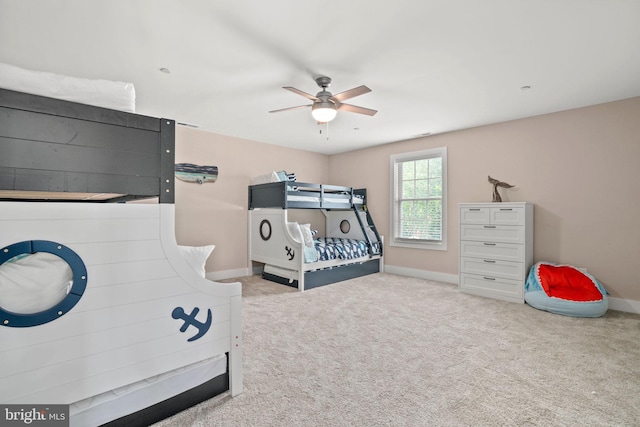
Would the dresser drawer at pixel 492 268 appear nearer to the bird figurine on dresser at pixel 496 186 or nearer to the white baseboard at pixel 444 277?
the white baseboard at pixel 444 277

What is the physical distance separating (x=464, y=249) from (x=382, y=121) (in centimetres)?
205

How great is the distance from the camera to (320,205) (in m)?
4.55

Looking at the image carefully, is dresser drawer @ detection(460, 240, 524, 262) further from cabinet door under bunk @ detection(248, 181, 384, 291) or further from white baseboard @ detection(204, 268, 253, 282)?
white baseboard @ detection(204, 268, 253, 282)

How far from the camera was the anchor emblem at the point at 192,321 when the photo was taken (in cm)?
141

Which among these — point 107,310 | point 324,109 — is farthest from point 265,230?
point 107,310

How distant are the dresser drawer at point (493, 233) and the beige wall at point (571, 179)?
0.49 m

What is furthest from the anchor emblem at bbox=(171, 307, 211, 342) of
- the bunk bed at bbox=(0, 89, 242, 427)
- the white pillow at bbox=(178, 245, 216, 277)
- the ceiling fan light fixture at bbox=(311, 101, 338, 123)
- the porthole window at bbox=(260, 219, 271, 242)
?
the porthole window at bbox=(260, 219, 271, 242)

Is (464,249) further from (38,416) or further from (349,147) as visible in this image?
(38,416)

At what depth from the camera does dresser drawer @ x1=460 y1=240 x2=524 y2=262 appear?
3.42m

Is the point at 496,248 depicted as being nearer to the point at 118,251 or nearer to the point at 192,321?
the point at 192,321

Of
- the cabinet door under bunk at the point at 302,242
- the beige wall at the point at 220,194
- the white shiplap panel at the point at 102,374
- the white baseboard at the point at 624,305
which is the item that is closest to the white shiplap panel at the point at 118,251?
the white shiplap panel at the point at 102,374

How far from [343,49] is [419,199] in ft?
10.4

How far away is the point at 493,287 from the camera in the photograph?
3.60 meters

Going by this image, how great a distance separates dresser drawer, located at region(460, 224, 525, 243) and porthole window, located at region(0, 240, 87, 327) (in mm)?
3957
